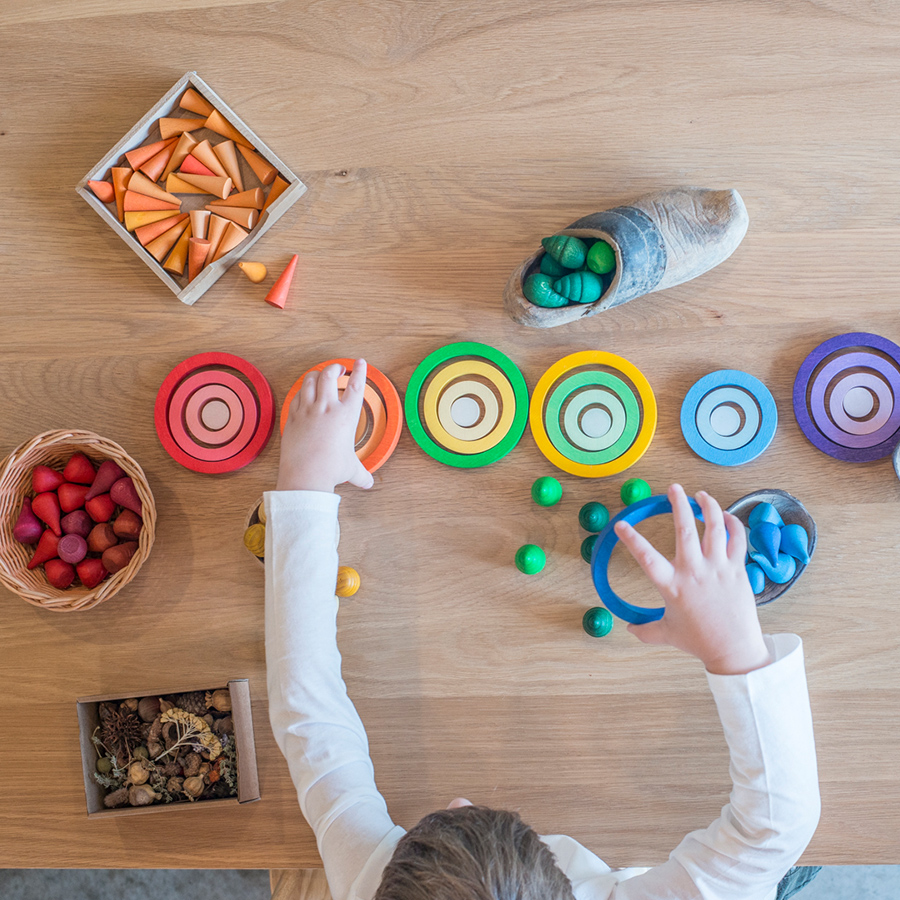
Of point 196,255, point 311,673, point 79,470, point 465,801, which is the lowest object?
point 465,801

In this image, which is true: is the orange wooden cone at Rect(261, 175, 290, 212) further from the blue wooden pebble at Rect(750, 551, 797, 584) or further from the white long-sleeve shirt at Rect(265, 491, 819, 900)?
the blue wooden pebble at Rect(750, 551, 797, 584)

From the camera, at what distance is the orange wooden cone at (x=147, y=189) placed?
0.82 metres

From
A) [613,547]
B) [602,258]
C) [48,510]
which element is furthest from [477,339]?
→ [48,510]

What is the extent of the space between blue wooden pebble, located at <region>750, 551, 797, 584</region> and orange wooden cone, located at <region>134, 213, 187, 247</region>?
0.73m

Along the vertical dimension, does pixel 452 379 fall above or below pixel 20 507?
above

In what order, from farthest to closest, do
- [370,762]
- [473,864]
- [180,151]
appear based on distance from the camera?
[180,151] → [370,762] → [473,864]

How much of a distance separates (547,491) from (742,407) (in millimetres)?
230

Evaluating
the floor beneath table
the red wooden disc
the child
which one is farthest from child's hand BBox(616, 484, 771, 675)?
the floor beneath table

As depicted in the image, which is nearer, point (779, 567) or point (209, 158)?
point (779, 567)

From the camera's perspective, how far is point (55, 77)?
0.87m

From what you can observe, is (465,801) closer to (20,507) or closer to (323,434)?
(323,434)

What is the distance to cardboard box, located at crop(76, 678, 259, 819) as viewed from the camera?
757 millimetres

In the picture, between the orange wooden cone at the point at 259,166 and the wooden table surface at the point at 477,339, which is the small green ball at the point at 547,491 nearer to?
the wooden table surface at the point at 477,339

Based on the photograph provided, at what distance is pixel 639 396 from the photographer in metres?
0.79
